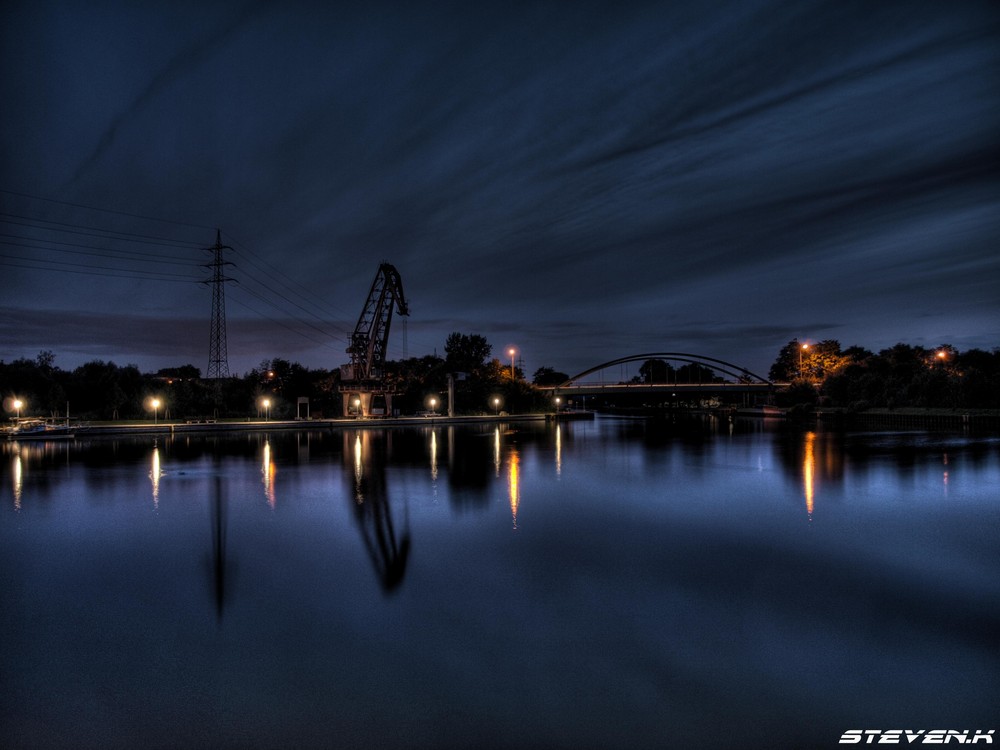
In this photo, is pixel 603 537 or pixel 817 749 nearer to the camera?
pixel 817 749

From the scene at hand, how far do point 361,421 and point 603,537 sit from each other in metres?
53.3

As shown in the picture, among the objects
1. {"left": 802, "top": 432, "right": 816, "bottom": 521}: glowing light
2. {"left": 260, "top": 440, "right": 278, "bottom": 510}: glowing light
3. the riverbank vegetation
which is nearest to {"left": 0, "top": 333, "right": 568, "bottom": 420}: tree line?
the riverbank vegetation

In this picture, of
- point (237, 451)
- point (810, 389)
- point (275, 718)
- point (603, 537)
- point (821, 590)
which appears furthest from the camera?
point (810, 389)

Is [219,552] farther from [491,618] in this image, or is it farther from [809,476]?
[809,476]

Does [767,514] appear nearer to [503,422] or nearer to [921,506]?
[921,506]

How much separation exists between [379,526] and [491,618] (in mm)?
6841

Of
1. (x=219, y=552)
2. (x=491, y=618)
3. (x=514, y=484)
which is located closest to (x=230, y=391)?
(x=514, y=484)

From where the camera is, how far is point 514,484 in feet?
74.1

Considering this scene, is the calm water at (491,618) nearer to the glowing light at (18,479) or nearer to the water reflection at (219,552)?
the water reflection at (219,552)

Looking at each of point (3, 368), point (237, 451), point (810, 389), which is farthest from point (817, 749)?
point (810, 389)

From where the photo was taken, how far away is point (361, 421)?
64500mm

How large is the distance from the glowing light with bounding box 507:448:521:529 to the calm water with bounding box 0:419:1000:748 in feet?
0.70

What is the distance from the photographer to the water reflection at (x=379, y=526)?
11.3 metres

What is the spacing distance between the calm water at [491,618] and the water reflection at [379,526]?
11 cm
